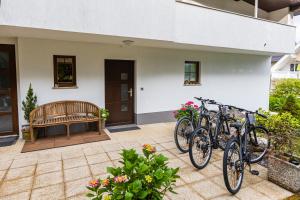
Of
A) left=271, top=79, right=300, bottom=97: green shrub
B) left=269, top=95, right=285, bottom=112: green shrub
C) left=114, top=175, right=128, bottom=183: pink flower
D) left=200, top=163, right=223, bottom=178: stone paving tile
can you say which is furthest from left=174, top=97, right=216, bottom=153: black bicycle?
left=271, top=79, right=300, bottom=97: green shrub

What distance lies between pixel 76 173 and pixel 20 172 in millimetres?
1037

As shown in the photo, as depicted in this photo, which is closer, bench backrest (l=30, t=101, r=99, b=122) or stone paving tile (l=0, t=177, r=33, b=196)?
stone paving tile (l=0, t=177, r=33, b=196)

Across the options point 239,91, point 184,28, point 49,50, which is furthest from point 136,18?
point 239,91

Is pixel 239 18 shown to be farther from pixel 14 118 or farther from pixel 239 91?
pixel 14 118

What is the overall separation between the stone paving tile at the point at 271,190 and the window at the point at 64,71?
5.27m

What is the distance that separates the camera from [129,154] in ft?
6.91

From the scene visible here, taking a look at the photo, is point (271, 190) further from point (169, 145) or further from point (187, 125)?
point (169, 145)

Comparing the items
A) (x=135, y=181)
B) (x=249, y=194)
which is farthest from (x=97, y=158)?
(x=249, y=194)

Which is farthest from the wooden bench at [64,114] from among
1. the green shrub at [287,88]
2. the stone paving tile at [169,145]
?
the green shrub at [287,88]

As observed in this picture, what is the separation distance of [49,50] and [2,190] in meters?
3.78

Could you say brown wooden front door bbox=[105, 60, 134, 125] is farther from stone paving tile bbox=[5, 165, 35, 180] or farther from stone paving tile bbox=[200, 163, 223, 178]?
stone paving tile bbox=[200, 163, 223, 178]

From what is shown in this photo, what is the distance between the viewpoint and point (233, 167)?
3.08m

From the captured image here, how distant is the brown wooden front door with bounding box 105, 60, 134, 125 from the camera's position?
6602 millimetres

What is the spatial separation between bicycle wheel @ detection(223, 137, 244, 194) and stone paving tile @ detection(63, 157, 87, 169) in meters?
2.70
